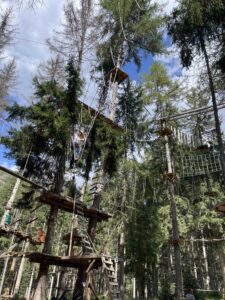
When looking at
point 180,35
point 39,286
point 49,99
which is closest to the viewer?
point 39,286

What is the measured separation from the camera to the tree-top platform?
8594 millimetres

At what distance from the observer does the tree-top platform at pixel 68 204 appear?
28.2ft

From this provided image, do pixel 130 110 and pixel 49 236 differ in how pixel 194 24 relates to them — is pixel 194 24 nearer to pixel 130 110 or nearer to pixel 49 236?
pixel 130 110

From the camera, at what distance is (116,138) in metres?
10.5

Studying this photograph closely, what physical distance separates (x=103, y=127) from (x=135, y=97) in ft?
15.2

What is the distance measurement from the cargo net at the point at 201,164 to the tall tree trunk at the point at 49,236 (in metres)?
8.48

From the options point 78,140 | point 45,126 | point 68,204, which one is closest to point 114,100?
point 78,140

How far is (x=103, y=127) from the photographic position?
10469mm

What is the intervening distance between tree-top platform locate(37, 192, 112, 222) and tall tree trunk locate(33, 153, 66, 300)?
292 millimetres

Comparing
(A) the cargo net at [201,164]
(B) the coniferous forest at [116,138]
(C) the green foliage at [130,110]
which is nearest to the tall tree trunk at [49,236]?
(B) the coniferous forest at [116,138]

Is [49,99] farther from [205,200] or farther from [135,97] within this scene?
[205,200]

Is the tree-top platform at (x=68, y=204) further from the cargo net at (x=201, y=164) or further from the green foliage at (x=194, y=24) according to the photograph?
the cargo net at (x=201, y=164)

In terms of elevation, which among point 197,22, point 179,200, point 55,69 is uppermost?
point 55,69

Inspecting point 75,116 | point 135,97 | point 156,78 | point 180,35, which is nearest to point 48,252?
point 75,116
